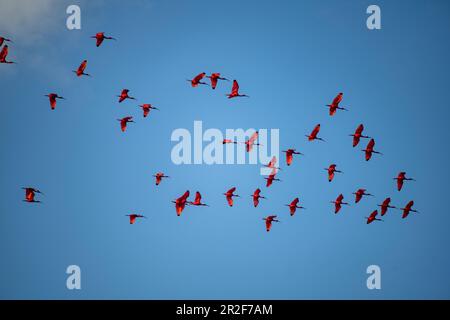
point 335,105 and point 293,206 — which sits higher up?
point 335,105

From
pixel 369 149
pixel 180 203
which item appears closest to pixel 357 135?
pixel 369 149

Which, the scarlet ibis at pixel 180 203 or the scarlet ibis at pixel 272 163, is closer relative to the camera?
the scarlet ibis at pixel 180 203

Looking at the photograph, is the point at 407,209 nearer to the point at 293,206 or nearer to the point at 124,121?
the point at 293,206

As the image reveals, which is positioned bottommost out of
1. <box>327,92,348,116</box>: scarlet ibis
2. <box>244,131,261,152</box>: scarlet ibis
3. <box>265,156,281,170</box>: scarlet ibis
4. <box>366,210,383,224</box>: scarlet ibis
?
<box>366,210,383,224</box>: scarlet ibis

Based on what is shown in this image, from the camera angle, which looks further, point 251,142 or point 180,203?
point 251,142

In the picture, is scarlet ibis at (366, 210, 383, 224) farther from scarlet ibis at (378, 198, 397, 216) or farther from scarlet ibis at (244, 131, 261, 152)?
scarlet ibis at (244, 131, 261, 152)

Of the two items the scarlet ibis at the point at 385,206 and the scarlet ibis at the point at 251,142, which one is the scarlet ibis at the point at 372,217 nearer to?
the scarlet ibis at the point at 385,206

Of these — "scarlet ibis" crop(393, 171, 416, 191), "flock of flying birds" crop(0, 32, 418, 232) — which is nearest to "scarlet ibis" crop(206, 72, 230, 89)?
"flock of flying birds" crop(0, 32, 418, 232)

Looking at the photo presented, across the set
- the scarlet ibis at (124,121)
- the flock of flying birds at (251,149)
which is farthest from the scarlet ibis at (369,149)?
the scarlet ibis at (124,121)

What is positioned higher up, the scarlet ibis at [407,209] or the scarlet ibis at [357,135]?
the scarlet ibis at [357,135]

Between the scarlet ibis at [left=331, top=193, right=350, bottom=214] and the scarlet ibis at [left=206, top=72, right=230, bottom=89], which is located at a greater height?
the scarlet ibis at [left=206, top=72, right=230, bottom=89]

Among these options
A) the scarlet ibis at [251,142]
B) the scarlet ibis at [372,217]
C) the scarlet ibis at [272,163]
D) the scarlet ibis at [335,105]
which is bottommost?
the scarlet ibis at [372,217]
